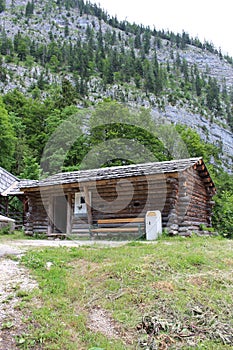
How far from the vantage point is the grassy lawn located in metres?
3.93

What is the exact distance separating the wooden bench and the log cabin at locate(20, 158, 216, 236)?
0.14ft

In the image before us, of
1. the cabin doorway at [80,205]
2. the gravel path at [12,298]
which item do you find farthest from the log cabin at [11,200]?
the gravel path at [12,298]

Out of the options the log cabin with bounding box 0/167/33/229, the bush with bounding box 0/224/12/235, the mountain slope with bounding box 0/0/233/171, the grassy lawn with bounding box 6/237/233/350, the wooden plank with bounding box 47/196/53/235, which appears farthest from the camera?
the mountain slope with bounding box 0/0/233/171

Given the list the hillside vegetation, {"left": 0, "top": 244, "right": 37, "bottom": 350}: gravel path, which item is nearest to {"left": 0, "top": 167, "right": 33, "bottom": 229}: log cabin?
the hillside vegetation

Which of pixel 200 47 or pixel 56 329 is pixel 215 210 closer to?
pixel 56 329

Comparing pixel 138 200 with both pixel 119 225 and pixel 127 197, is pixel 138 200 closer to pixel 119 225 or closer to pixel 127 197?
pixel 127 197

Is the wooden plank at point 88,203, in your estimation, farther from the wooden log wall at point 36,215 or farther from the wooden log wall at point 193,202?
the wooden log wall at point 193,202

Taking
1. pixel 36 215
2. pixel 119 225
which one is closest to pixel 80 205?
pixel 119 225

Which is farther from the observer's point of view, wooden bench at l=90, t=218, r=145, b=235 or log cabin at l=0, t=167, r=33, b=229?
log cabin at l=0, t=167, r=33, b=229

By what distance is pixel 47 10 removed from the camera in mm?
97000

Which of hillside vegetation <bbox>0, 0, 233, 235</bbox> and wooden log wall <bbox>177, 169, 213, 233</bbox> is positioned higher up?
hillside vegetation <bbox>0, 0, 233, 235</bbox>

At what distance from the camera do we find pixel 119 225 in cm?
1288

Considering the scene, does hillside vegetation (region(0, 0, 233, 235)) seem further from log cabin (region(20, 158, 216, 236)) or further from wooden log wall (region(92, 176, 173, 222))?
wooden log wall (region(92, 176, 173, 222))

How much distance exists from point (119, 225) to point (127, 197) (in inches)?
49.7
